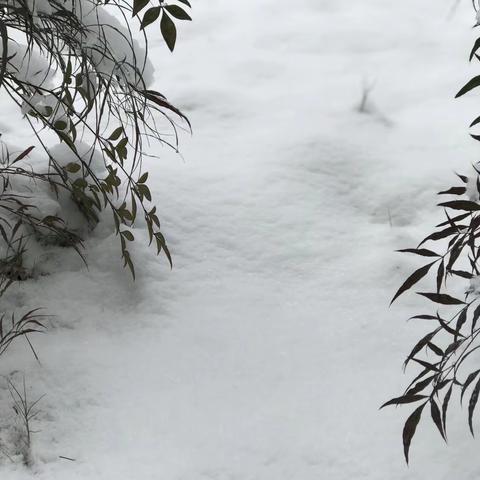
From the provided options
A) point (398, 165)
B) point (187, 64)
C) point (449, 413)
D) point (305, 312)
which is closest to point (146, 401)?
point (305, 312)

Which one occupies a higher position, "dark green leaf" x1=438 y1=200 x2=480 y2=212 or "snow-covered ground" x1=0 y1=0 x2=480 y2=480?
"dark green leaf" x1=438 y1=200 x2=480 y2=212

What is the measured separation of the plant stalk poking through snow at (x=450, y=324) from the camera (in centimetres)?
95

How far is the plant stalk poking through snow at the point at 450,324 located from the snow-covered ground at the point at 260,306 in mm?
75

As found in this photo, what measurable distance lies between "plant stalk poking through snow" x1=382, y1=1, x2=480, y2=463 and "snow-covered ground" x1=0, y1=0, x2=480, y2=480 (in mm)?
75

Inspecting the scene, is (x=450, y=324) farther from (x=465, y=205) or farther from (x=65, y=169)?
(x=65, y=169)

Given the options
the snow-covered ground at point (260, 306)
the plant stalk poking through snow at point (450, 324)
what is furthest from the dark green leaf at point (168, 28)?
the snow-covered ground at point (260, 306)

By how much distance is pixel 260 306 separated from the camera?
1.64 meters

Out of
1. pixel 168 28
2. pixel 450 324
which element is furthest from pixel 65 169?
pixel 450 324

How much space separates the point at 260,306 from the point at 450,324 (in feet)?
1.48

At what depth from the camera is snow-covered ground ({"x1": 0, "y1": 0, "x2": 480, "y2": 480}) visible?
4.17 feet

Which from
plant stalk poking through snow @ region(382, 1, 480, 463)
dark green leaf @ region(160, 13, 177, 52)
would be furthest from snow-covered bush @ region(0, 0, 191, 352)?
plant stalk poking through snow @ region(382, 1, 480, 463)

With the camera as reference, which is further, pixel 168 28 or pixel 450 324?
pixel 450 324

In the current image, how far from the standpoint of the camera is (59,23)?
1.28 metres

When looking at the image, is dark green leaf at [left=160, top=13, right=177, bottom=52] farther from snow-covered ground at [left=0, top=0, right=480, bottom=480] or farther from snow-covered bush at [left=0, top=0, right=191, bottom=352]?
snow-covered ground at [left=0, top=0, right=480, bottom=480]
